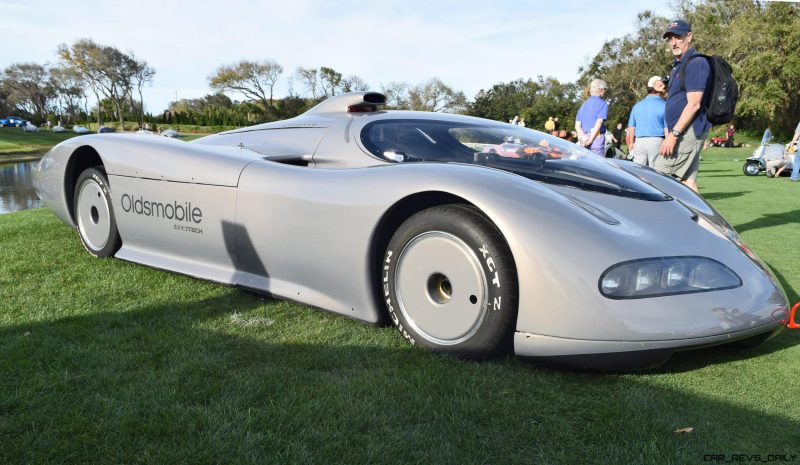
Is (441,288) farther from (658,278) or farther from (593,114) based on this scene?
(593,114)

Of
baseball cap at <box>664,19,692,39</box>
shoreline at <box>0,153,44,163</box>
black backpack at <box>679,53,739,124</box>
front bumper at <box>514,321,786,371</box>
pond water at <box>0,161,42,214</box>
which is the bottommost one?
shoreline at <box>0,153,44,163</box>

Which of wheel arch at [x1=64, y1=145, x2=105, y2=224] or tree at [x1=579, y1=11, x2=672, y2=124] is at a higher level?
tree at [x1=579, y1=11, x2=672, y2=124]

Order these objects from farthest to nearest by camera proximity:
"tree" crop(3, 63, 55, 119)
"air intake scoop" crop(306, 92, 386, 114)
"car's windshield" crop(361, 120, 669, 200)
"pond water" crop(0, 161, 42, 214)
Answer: "tree" crop(3, 63, 55, 119) → "pond water" crop(0, 161, 42, 214) → "air intake scoop" crop(306, 92, 386, 114) → "car's windshield" crop(361, 120, 669, 200)

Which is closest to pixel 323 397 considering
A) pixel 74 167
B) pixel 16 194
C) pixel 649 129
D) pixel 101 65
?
pixel 74 167

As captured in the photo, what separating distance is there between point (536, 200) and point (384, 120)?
1.30 metres

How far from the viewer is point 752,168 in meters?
15.2

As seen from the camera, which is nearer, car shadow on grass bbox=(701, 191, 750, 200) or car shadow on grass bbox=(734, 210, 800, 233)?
car shadow on grass bbox=(734, 210, 800, 233)

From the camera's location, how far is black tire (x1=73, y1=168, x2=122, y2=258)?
3887mm

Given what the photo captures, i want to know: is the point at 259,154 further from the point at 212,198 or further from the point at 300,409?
the point at 300,409

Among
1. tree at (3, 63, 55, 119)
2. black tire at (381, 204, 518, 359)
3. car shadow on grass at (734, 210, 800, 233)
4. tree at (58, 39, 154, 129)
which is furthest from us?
tree at (3, 63, 55, 119)

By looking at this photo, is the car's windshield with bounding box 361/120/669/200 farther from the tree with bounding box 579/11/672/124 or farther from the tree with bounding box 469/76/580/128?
the tree with bounding box 469/76/580/128

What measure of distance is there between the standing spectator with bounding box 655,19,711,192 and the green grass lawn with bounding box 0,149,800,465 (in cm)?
204

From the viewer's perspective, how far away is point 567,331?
84.2 inches

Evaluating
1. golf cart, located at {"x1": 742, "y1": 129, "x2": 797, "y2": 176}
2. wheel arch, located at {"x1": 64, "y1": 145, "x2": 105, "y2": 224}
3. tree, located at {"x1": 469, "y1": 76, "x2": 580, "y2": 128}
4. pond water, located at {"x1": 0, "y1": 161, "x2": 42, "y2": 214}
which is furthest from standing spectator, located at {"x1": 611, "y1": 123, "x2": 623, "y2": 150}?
tree, located at {"x1": 469, "y1": 76, "x2": 580, "y2": 128}
